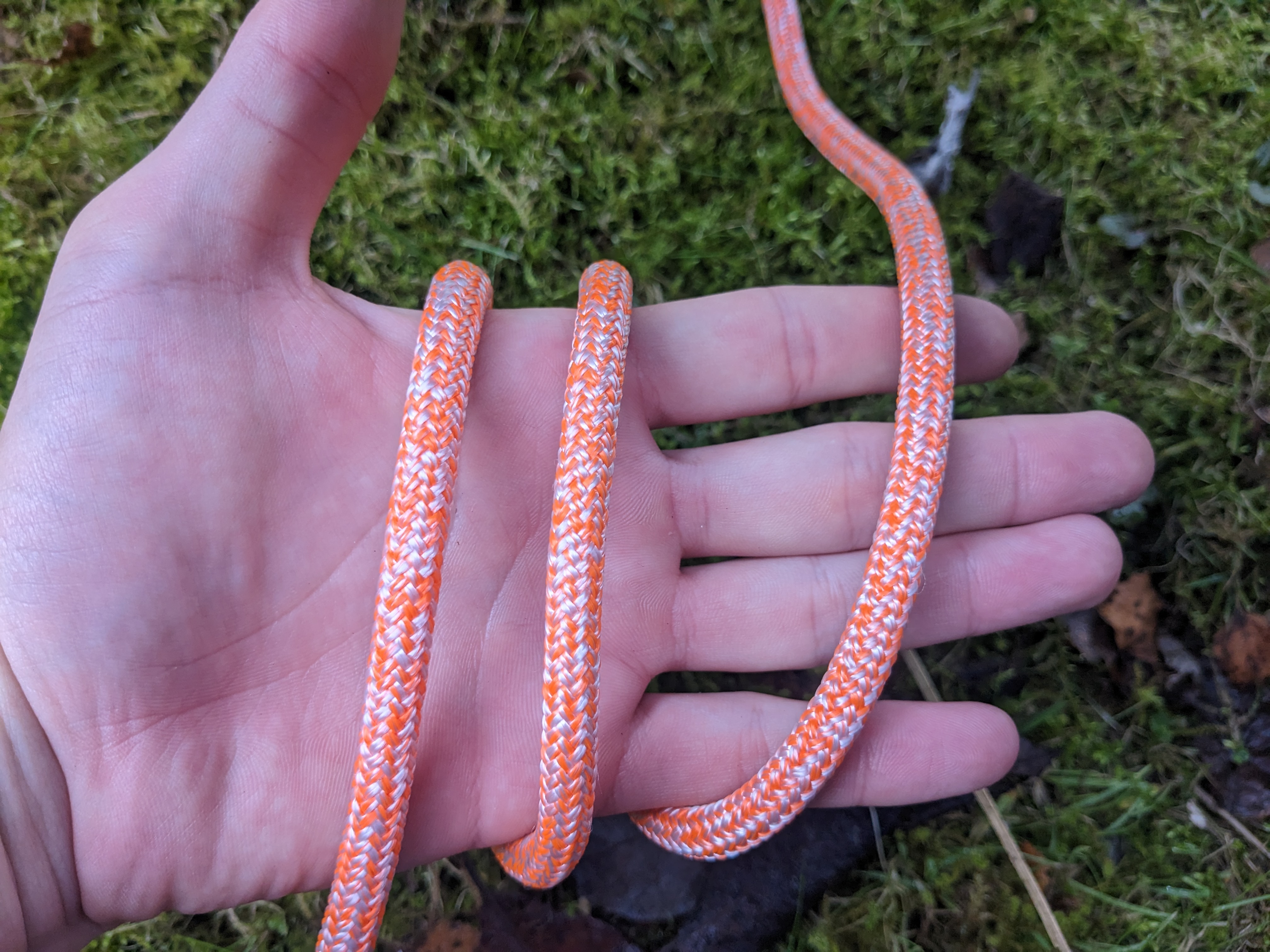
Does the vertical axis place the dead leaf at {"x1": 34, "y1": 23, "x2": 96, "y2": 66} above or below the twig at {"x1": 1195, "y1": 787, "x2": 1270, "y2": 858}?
above

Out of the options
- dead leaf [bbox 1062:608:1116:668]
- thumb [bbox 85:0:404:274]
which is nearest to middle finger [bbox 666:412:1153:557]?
dead leaf [bbox 1062:608:1116:668]

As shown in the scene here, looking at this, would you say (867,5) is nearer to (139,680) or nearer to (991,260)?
(991,260)

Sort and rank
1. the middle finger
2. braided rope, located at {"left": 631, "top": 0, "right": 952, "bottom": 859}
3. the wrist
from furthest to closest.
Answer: the middle finger < braided rope, located at {"left": 631, "top": 0, "right": 952, "bottom": 859} < the wrist

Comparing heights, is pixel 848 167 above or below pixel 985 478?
above

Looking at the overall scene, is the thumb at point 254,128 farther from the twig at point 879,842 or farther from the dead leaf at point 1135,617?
the dead leaf at point 1135,617

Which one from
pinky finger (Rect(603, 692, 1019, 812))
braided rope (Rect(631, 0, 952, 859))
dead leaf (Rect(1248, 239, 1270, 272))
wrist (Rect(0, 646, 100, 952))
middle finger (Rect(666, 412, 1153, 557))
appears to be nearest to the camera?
wrist (Rect(0, 646, 100, 952))

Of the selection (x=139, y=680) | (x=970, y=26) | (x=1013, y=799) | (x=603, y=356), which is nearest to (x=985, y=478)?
(x=1013, y=799)

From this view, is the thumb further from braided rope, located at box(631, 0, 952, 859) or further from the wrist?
A: braided rope, located at box(631, 0, 952, 859)

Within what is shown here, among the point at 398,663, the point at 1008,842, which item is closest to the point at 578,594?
the point at 398,663

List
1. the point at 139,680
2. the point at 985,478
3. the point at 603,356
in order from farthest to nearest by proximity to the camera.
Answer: the point at 985,478 < the point at 603,356 < the point at 139,680
